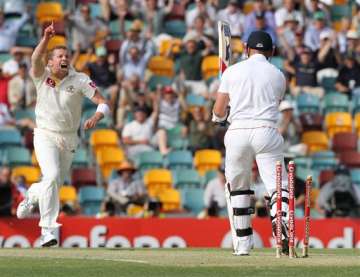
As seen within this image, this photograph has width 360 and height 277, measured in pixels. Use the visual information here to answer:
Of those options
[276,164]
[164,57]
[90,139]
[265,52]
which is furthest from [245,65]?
[164,57]

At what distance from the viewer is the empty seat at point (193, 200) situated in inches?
755

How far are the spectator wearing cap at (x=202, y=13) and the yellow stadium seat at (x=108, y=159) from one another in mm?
3735

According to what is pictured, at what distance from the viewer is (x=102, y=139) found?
2030 centimetres

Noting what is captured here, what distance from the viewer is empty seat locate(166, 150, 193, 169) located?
789 inches

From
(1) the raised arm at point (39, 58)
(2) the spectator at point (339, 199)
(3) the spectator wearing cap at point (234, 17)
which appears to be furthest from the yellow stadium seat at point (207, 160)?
(1) the raised arm at point (39, 58)

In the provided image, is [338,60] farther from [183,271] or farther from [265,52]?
[183,271]

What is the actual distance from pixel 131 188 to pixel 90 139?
2004mm

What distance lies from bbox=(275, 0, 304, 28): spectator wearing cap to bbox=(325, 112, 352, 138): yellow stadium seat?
2343mm

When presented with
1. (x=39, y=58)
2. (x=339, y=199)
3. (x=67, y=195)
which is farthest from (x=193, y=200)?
(x=39, y=58)

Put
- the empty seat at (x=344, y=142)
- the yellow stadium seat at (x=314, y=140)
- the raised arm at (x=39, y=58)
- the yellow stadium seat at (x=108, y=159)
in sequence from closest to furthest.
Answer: the raised arm at (x=39, y=58)
the yellow stadium seat at (x=108, y=159)
the yellow stadium seat at (x=314, y=140)
the empty seat at (x=344, y=142)

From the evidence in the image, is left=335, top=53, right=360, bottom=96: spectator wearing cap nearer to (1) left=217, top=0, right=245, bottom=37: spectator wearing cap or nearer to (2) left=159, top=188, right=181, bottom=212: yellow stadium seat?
(1) left=217, top=0, right=245, bottom=37: spectator wearing cap

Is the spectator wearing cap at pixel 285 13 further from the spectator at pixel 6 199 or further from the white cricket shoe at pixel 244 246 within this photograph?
the white cricket shoe at pixel 244 246

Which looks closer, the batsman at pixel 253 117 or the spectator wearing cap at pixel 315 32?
the batsman at pixel 253 117

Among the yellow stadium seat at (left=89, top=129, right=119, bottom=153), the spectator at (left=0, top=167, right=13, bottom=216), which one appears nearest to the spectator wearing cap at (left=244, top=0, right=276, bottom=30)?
the yellow stadium seat at (left=89, top=129, right=119, bottom=153)
